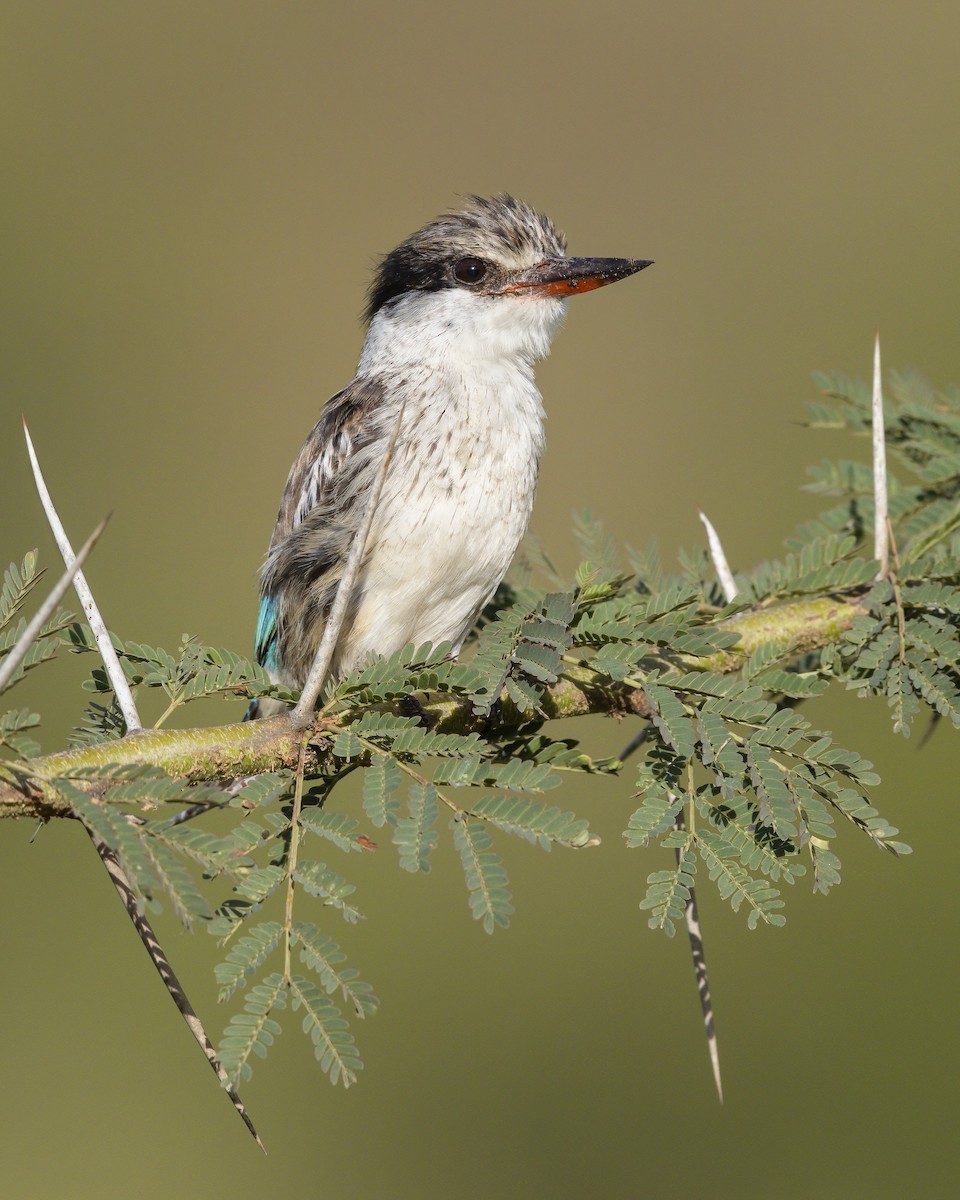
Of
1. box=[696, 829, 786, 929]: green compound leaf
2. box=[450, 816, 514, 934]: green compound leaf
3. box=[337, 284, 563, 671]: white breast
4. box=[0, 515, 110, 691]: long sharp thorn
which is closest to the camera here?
box=[0, 515, 110, 691]: long sharp thorn

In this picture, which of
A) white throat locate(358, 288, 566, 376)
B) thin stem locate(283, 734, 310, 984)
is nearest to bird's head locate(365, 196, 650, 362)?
white throat locate(358, 288, 566, 376)

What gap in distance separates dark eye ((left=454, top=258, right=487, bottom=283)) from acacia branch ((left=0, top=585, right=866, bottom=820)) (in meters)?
1.58

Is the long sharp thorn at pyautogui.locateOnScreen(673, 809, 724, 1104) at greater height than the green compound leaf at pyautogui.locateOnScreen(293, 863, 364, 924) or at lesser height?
lesser

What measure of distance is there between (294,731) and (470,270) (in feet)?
6.95

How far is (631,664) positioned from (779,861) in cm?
40

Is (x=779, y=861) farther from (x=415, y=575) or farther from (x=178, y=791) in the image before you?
(x=415, y=575)

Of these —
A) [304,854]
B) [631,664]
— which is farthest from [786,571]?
[304,854]

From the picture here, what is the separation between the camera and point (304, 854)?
1536mm

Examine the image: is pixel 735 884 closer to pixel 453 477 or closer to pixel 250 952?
pixel 250 952

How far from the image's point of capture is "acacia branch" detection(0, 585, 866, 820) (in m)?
1.42

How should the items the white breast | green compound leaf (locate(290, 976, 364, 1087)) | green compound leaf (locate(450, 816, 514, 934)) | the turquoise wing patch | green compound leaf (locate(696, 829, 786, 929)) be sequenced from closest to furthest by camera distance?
1. green compound leaf (locate(290, 976, 364, 1087))
2. green compound leaf (locate(450, 816, 514, 934))
3. green compound leaf (locate(696, 829, 786, 929))
4. the white breast
5. the turquoise wing patch

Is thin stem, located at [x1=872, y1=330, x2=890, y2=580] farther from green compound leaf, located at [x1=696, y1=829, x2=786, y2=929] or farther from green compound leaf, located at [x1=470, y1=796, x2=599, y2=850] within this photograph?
green compound leaf, located at [x1=470, y1=796, x2=599, y2=850]

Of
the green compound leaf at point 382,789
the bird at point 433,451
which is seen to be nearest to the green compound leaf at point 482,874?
the green compound leaf at point 382,789

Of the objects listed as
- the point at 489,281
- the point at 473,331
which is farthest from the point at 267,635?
the point at 489,281
